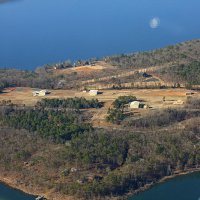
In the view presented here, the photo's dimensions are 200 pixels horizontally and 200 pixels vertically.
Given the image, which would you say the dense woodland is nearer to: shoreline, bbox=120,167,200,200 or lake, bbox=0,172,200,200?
lake, bbox=0,172,200,200

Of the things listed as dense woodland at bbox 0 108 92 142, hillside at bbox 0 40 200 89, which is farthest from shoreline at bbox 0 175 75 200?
hillside at bbox 0 40 200 89

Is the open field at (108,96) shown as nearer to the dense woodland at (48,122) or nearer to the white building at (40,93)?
the white building at (40,93)

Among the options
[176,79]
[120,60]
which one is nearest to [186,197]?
[176,79]

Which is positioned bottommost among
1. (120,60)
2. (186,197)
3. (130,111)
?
(186,197)

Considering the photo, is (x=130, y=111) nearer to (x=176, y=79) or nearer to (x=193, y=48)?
(x=176, y=79)

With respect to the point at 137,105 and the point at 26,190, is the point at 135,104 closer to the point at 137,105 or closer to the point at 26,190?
the point at 137,105
